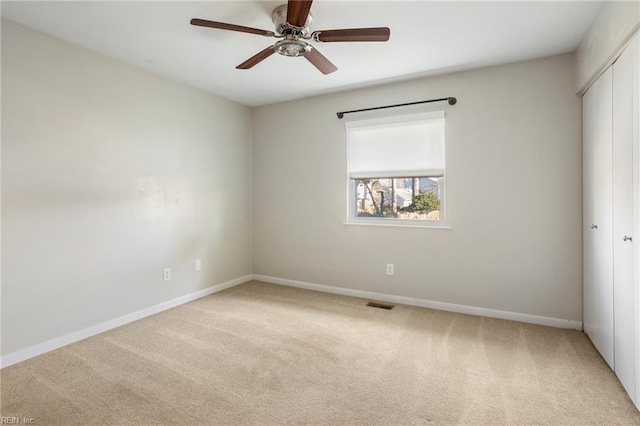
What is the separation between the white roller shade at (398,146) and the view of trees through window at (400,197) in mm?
103

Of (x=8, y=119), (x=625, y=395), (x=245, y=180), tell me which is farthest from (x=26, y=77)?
(x=625, y=395)

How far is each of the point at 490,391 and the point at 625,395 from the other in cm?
77

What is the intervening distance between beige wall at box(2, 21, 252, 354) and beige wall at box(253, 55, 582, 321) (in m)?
1.30

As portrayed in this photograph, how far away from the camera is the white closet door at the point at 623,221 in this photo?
74.7 inches

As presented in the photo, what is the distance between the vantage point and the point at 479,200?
10.6 feet

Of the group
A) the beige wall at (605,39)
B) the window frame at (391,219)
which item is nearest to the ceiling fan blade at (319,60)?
the window frame at (391,219)

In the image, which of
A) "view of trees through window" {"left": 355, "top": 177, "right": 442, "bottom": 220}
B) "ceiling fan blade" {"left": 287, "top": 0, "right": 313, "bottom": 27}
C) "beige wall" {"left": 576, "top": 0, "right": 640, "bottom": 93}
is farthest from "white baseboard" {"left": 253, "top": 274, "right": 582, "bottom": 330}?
"ceiling fan blade" {"left": 287, "top": 0, "right": 313, "bottom": 27}

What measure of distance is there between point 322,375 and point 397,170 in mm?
2291

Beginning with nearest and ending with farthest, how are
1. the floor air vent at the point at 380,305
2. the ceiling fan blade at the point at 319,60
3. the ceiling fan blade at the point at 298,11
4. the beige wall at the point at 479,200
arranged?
the ceiling fan blade at the point at 298,11 < the ceiling fan blade at the point at 319,60 < the beige wall at the point at 479,200 < the floor air vent at the point at 380,305

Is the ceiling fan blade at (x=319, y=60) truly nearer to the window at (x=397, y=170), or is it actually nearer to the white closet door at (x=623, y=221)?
the window at (x=397, y=170)

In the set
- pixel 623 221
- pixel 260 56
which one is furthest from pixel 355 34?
pixel 623 221

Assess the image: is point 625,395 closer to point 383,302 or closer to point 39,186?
point 383,302

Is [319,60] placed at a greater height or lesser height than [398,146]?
greater

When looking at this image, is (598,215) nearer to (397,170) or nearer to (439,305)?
(439,305)
